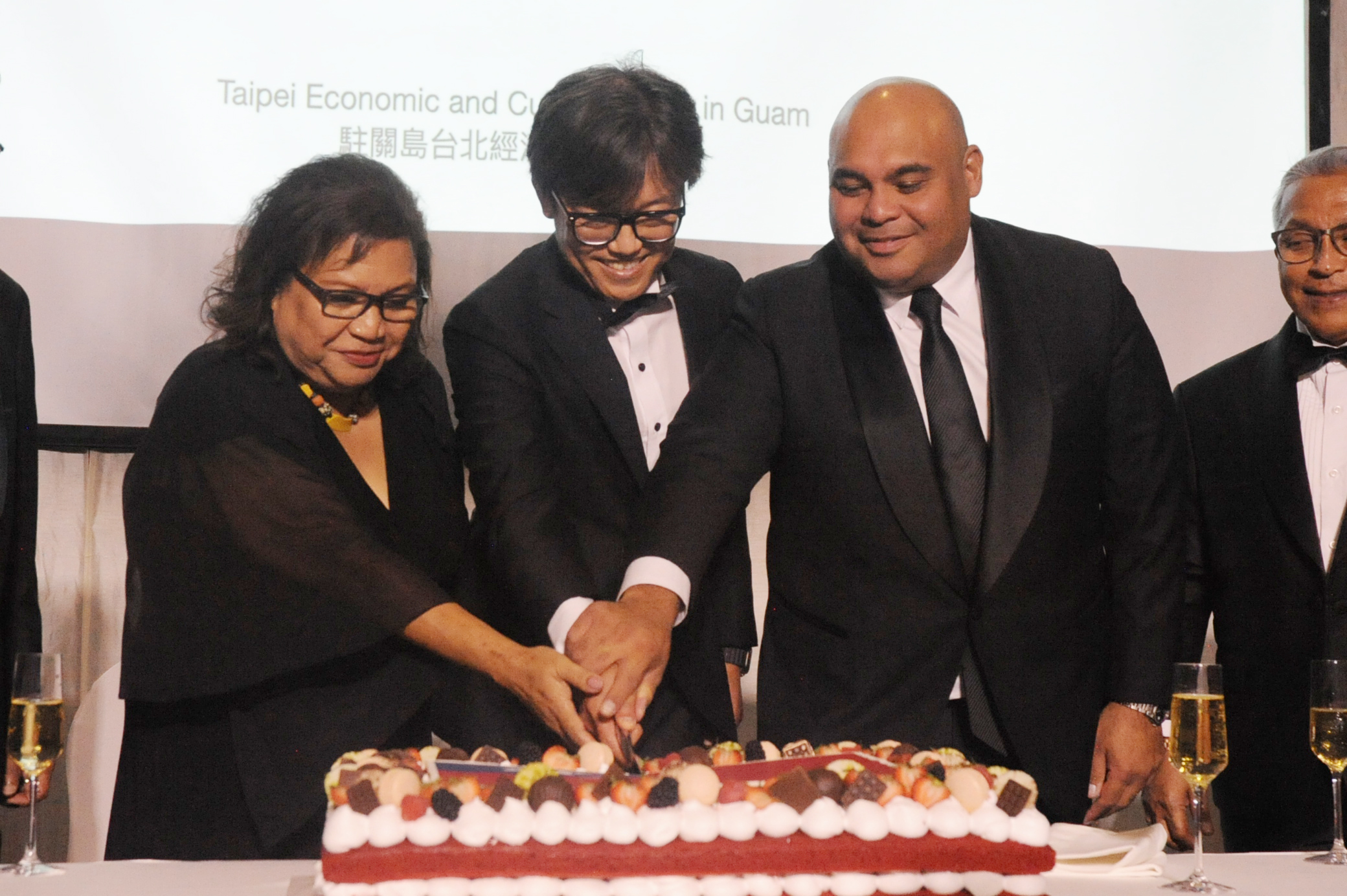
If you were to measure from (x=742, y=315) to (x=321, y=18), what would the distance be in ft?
4.89

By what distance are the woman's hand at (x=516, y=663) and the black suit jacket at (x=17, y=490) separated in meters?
0.85

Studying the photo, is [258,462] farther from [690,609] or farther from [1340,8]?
[1340,8]

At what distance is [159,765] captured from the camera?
7.29 feet

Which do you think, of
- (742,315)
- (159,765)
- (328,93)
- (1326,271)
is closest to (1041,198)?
(1326,271)

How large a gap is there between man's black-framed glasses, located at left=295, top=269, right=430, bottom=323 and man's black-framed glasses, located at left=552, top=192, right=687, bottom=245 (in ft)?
1.10

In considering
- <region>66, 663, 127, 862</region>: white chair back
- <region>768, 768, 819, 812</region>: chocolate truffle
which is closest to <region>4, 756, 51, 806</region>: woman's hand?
<region>66, 663, 127, 862</region>: white chair back

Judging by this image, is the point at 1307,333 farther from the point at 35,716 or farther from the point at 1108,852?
the point at 35,716

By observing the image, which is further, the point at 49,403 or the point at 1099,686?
the point at 49,403

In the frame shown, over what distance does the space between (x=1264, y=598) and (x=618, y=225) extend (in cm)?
142

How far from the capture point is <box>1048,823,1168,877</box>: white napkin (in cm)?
165

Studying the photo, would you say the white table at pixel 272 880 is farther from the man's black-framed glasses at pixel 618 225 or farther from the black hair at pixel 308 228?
the man's black-framed glasses at pixel 618 225

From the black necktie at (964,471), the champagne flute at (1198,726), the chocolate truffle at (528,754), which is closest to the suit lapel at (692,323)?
the black necktie at (964,471)

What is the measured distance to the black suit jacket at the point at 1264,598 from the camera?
250 cm

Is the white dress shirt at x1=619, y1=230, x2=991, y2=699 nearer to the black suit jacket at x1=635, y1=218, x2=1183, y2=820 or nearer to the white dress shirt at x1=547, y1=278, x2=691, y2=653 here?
the black suit jacket at x1=635, y1=218, x2=1183, y2=820
